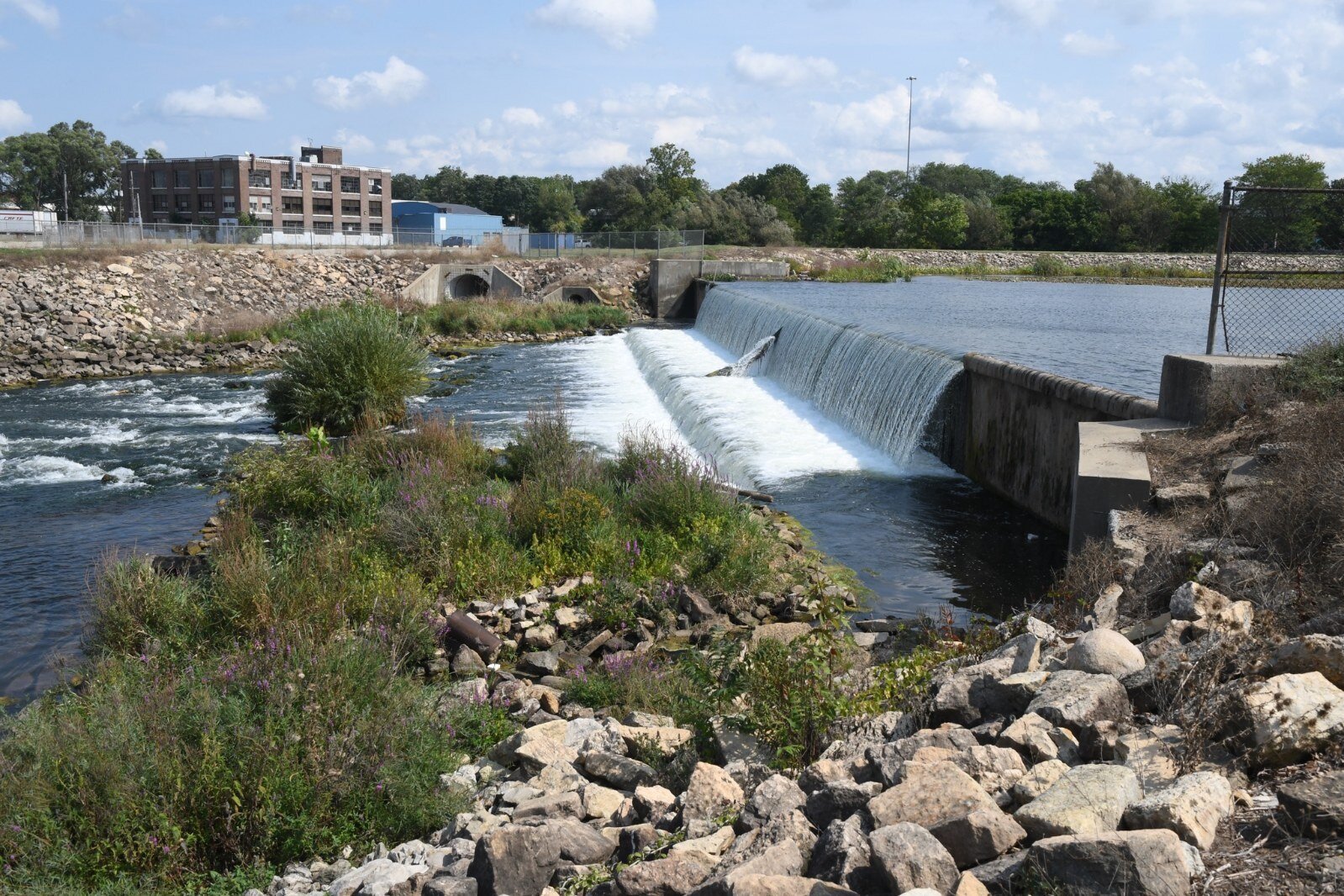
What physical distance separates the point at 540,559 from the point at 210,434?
1073 cm

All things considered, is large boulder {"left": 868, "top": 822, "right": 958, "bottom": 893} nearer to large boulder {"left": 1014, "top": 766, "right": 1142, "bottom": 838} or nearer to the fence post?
large boulder {"left": 1014, "top": 766, "right": 1142, "bottom": 838}

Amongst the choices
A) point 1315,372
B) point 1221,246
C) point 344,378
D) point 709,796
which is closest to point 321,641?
point 709,796

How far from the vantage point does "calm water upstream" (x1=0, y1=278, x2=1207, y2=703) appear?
10.1 meters

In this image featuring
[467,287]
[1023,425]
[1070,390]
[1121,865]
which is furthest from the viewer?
[467,287]

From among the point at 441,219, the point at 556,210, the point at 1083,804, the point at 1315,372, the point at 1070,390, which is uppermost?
the point at 556,210

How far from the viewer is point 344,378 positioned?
1736cm

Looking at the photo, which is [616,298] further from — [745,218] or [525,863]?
[525,863]

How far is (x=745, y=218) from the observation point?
197 ft

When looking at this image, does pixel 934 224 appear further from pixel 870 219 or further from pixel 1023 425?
pixel 1023 425

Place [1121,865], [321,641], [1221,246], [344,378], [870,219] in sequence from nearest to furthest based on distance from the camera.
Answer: [1121,865]
[321,641]
[1221,246]
[344,378]
[870,219]

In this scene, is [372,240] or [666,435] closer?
[666,435]

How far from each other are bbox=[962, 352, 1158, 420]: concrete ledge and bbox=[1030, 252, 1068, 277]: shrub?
3880 centimetres

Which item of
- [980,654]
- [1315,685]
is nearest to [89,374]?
[980,654]

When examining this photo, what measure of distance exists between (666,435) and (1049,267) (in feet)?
127
